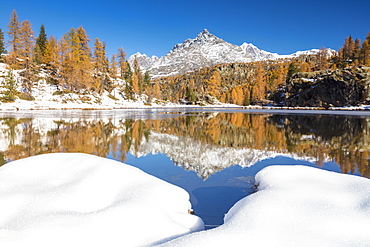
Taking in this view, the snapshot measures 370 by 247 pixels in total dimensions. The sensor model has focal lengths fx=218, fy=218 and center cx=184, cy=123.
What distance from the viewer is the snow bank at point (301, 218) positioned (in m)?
2.83

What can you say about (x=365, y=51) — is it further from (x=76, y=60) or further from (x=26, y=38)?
(x=26, y=38)

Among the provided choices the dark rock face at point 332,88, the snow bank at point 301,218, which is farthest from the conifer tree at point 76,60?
the dark rock face at point 332,88

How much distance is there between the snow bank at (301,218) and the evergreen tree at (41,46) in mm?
80770

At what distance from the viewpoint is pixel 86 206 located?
12.6ft

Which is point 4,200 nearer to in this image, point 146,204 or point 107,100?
point 146,204

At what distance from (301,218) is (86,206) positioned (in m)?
3.56

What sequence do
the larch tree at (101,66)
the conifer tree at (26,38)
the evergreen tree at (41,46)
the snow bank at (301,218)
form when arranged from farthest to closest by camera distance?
the larch tree at (101,66), the evergreen tree at (41,46), the conifer tree at (26,38), the snow bank at (301,218)

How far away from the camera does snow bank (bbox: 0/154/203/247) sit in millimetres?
3107

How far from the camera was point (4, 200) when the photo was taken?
3840mm

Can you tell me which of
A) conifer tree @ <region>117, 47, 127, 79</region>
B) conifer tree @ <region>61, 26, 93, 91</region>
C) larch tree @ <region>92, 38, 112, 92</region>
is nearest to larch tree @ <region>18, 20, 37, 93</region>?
conifer tree @ <region>61, 26, 93, 91</region>

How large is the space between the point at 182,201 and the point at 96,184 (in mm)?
1882

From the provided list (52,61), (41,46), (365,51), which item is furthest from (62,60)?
(365,51)

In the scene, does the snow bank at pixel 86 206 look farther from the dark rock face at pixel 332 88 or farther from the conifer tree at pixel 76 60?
the dark rock face at pixel 332 88

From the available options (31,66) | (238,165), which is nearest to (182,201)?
(238,165)
